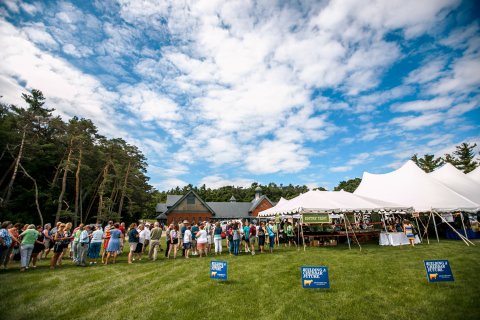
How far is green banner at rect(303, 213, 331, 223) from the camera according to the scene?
14570mm

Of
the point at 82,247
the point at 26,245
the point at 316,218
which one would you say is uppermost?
the point at 316,218

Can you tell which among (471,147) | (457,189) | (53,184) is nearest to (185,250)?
(457,189)

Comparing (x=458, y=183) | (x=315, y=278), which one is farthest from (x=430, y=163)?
(x=315, y=278)

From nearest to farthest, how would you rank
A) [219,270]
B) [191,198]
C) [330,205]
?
1. [219,270]
2. [330,205]
3. [191,198]

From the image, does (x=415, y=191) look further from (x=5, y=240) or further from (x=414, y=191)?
(x=5, y=240)

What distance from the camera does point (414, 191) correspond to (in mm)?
19078

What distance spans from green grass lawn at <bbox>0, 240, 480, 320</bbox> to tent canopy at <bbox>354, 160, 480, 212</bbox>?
969 centimetres

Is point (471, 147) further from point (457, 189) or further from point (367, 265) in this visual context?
point (367, 265)

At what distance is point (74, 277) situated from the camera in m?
8.35

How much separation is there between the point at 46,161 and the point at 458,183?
45.8 m

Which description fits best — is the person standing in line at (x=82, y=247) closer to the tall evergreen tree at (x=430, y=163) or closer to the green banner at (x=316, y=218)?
the green banner at (x=316, y=218)

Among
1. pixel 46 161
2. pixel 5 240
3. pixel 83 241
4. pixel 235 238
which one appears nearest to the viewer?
pixel 5 240

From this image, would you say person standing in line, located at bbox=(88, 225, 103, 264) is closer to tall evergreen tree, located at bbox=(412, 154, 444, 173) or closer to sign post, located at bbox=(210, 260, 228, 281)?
sign post, located at bbox=(210, 260, 228, 281)

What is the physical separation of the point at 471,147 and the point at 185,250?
67.1 metres
